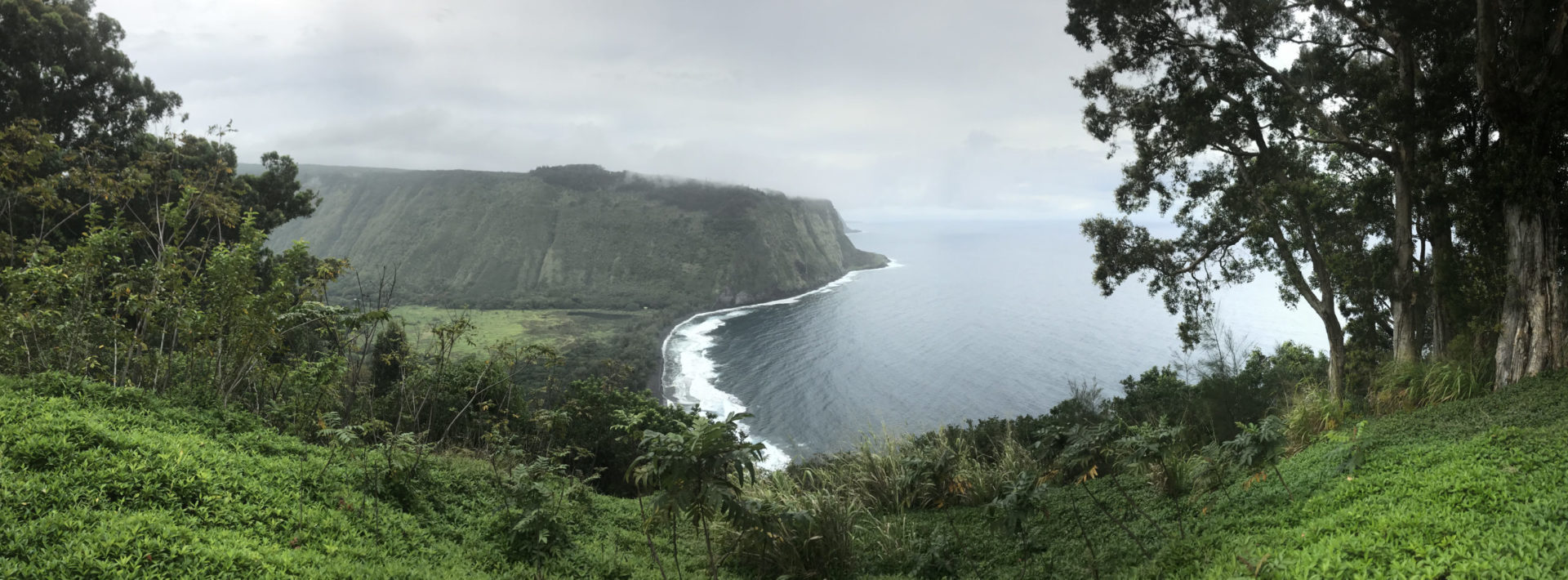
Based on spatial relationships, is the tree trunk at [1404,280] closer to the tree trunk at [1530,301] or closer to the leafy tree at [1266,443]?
the tree trunk at [1530,301]

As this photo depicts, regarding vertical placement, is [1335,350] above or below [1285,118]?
below

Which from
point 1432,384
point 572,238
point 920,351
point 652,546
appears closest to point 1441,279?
point 1432,384

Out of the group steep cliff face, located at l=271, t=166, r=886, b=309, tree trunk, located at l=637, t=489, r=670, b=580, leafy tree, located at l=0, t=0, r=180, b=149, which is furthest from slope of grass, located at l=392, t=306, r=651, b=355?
tree trunk, located at l=637, t=489, r=670, b=580

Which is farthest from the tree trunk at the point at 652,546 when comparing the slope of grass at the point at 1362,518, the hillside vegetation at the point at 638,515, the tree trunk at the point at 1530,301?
the tree trunk at the point at 1530,301

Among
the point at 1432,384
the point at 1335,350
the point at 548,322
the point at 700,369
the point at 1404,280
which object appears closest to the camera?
the point at 1432,384

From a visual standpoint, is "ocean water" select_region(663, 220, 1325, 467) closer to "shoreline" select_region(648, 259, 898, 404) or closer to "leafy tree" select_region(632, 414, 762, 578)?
"shoreline" select_region(648, 259, 898, 404)

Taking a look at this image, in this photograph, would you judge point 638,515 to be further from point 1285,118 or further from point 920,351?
point 920,351

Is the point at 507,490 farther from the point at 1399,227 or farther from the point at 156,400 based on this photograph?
the point at 1399,227
